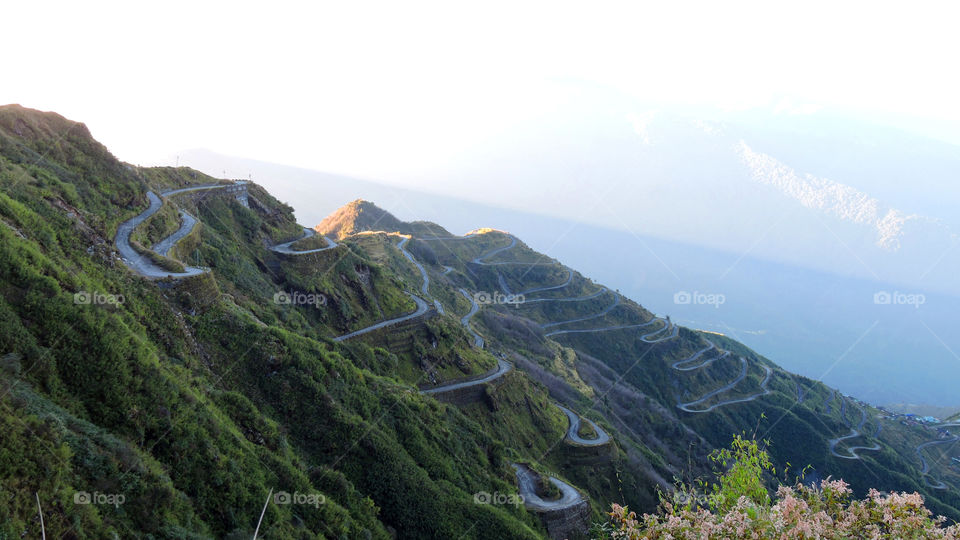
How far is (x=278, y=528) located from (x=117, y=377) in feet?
21.5

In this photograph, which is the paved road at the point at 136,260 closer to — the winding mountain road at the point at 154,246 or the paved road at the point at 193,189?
the winding mountain road at the point at 154,246

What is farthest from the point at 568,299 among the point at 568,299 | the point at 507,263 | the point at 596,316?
the point at 507,263

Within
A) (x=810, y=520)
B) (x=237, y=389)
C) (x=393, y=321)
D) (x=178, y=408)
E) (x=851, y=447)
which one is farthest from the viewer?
(x=851, y=447)

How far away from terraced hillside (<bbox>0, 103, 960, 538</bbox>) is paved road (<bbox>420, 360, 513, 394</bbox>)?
21 centimetres

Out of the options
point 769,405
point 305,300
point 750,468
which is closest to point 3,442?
point 750,468

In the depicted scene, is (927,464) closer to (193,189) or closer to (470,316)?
(470,316)

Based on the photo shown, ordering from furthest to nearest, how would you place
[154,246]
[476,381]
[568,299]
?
[568,299] → [476,381] → [154,246]

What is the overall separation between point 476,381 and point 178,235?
23.1 meters

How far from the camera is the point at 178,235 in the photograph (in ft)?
108

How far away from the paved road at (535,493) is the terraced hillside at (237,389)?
0.46ft

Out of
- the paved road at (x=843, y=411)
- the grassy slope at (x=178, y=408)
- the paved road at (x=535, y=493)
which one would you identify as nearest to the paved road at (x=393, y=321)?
the grassy slope at (x=178, y=408)

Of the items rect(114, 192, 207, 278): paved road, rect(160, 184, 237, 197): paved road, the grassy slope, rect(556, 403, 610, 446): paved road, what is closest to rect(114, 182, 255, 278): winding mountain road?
rect(114, 192, 207, 278): paved road

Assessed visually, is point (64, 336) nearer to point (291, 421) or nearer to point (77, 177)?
point (291, 421)

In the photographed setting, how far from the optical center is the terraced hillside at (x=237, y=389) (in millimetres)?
14023
